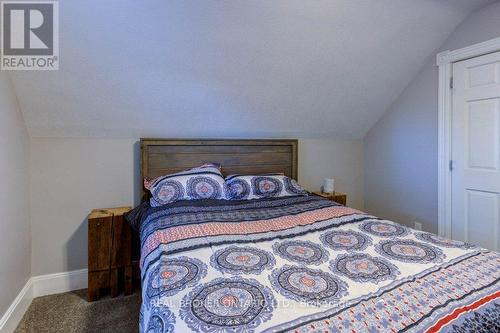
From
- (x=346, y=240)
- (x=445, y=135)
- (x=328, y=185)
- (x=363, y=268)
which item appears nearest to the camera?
(x=363, y=268)

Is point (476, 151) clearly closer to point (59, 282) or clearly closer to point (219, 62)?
point (219, 62)

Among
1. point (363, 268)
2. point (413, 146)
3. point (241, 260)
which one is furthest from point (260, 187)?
point (413, 146)

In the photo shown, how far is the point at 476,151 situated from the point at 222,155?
91.1 inches

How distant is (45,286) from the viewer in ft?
7.17

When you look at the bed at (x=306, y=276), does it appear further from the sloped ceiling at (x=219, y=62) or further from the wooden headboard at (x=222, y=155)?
the sloped ceiling at (x=219, y=62)

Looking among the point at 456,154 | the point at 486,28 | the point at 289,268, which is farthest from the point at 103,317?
the point at 486,28

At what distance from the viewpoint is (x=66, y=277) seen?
2.25 metres

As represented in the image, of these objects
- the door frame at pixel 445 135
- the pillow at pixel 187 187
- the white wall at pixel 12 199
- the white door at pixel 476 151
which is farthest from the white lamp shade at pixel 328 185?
the white wall at pixel 12 199

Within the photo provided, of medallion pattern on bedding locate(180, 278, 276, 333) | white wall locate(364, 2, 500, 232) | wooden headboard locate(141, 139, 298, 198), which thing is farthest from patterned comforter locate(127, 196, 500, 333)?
white wall locate(364, 2, 500, 232)

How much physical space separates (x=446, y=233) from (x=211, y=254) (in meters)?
2.50

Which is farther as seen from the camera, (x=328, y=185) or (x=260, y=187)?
(x=328, y=185)

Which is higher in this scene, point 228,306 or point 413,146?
point 413,146

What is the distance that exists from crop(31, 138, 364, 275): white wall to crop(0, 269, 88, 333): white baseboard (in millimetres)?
50

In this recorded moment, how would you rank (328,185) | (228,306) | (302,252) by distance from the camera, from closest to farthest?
(228,306)
(302,252)
(328,185)
